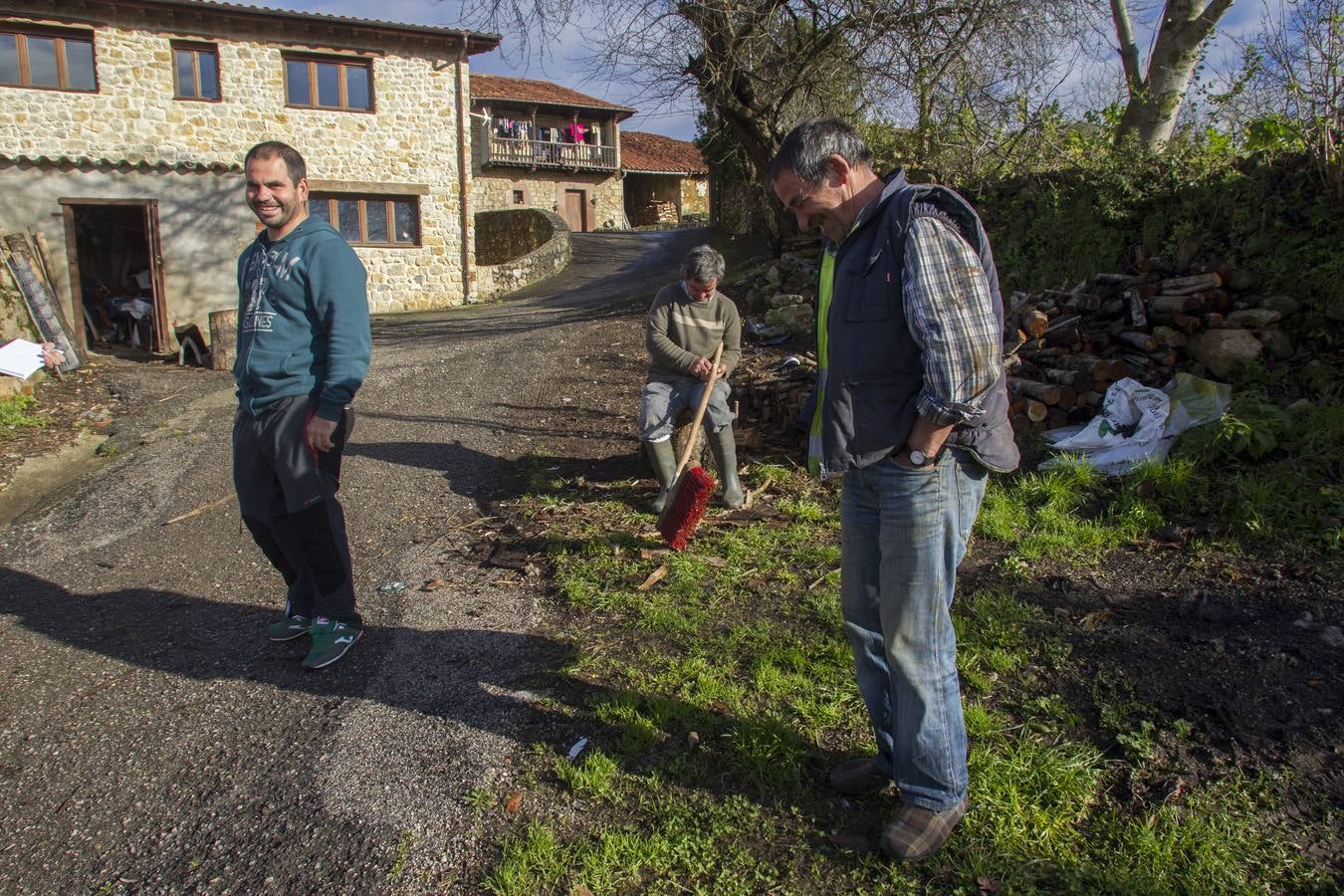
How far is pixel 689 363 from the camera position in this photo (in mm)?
5484

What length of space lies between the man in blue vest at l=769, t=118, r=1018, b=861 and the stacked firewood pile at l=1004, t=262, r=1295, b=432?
4.07 meters

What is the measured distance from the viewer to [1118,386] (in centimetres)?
588

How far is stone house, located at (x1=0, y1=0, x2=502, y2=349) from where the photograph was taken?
13.7 meters

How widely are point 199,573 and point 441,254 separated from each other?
51.7 feet

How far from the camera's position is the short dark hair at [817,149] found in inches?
92.8

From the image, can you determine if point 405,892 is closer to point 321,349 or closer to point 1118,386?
point 321,349

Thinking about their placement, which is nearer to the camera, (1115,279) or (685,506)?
(685,506)

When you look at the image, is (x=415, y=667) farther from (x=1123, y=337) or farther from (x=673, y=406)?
Answer: (x=1123, y=337)

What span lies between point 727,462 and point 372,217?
1601 centimetres

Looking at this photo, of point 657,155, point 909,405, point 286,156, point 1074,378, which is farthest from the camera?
point 657,155

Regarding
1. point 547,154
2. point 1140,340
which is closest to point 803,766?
point 1140,340

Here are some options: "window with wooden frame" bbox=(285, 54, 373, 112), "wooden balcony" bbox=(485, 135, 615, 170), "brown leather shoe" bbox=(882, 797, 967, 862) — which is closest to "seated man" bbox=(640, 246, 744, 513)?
"brown leather shoe" bbox=(882, 797, 967, 862)

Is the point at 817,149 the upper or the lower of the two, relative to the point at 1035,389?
upper

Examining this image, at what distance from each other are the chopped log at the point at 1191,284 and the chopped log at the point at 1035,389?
1.19 m
